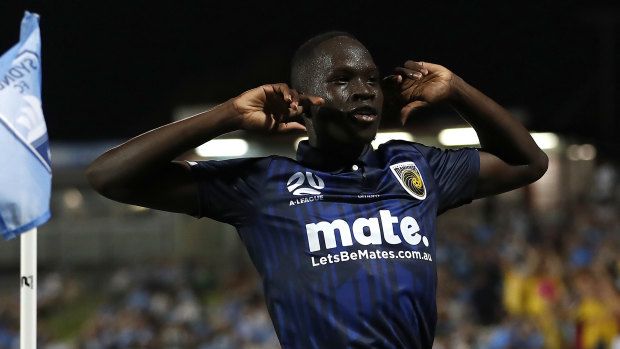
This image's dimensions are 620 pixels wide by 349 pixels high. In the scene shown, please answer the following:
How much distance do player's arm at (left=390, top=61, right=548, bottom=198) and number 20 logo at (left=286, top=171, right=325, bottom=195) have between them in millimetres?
343

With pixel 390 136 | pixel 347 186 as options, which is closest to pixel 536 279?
pixel 390 136

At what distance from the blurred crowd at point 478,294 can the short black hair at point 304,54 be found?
5.57 metres

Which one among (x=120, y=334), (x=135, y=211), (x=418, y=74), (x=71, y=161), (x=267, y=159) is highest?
(x=71, y=161)

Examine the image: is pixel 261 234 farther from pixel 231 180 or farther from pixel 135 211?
pixel 135 211

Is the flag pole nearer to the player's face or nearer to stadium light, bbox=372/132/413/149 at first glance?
the player's face

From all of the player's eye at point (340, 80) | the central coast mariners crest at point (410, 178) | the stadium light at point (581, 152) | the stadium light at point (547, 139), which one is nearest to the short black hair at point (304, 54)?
the player's eye at point (340, 80)

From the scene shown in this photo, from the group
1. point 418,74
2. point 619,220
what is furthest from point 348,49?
point 619,220

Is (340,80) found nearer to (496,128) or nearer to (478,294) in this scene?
(496,128)

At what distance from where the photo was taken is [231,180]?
2641 mm

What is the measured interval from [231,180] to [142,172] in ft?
0.98

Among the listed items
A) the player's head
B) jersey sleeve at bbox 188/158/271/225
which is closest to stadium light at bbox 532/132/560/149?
the player's head

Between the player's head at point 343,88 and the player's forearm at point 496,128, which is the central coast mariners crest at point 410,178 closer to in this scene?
the player's head at point 343,88

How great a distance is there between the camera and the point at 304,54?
271cm

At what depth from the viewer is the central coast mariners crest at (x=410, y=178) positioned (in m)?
2.68
